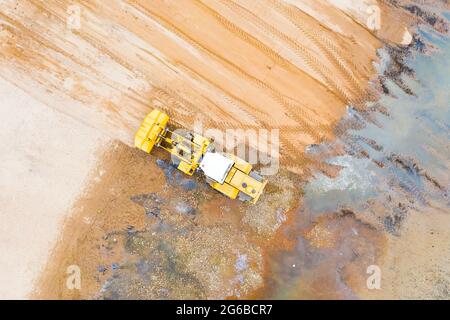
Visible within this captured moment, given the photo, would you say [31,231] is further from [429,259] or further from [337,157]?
[429,259]

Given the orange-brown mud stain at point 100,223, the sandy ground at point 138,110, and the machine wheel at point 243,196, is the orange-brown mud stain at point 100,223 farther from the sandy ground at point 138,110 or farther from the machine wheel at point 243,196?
the machine wheel at point 243,196

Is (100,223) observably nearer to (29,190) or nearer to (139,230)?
(139,230)

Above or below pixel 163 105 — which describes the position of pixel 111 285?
below

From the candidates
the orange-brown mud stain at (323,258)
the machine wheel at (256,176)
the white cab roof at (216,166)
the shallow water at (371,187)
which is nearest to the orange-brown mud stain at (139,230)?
the orange-brown mud stain at (323,258)

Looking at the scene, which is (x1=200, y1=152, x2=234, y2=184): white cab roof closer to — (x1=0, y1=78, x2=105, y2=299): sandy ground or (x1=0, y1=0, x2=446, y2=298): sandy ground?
(x1=0, y1=0, x2=446, y2=298): sandy ground

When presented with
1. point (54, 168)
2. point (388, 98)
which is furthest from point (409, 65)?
point (54, 168)

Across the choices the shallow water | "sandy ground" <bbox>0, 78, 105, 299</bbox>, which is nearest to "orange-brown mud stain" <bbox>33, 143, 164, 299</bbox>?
"sandy ground" <bbox>0, 78, 105, 299</bbox>

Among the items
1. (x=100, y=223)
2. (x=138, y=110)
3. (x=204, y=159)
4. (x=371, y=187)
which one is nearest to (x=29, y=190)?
(x=100, y=223)
